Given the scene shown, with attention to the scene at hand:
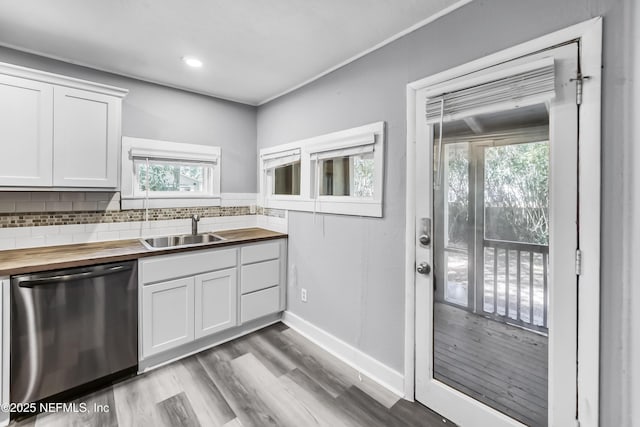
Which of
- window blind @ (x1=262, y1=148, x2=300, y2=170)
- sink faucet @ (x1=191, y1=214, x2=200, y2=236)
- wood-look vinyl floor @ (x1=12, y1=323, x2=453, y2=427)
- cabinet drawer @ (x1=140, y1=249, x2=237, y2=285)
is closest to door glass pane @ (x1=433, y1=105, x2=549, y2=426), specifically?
wood-look vinyl floor @ (x1=12, y1=323, x2=453, y2=427)

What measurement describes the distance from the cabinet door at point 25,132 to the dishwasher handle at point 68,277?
2.25ft

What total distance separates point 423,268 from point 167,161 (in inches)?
102

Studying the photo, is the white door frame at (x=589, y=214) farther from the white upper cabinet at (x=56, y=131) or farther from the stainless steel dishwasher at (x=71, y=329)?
the white upper cabinet at (x=56, y=131)

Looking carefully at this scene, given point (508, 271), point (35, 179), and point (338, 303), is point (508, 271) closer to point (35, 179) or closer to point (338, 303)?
point (338, 303)

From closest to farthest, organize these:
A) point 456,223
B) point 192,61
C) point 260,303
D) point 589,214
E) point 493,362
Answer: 1. point 589,214
2. point 493,362
3. point 456,223
4. point 192,61
5. point 260,303

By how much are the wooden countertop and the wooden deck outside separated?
1828 mm

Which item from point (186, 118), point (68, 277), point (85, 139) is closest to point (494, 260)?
point (68, 277)

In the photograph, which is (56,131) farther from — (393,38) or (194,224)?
(393,38)

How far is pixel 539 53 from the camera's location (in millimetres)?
1369

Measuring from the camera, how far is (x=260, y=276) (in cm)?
282

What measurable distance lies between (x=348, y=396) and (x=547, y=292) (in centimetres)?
138

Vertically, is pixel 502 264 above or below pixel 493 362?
above

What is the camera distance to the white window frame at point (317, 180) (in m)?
2.10

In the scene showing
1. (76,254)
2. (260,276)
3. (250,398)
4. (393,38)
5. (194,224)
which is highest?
(393,38)
